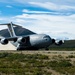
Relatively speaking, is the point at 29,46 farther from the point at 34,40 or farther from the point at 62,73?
the point at 62,73

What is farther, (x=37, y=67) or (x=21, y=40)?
(x=21, y=40)

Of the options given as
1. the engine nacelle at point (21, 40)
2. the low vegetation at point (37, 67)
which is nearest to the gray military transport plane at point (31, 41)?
the engine nacelle at point (21, 40)

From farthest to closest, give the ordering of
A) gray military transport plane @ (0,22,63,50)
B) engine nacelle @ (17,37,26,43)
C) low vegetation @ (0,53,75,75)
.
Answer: engine nacelle @ (17,37,26,43) → gray military transport plane @ (0,22,63,50) → low vegetation @ (0,53,75,75)

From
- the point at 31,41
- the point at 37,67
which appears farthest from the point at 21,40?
the point at 37,67

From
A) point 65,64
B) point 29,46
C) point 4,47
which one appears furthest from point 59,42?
point 65,64

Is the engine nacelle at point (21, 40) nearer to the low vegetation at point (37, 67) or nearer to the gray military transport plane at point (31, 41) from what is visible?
the gray military transport plane at point (31, 41)

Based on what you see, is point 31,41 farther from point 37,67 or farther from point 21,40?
point 37,67

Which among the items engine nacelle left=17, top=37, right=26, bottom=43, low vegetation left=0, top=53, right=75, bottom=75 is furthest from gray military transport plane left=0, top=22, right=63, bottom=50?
low vegetation left=0, top=53, right=75, bottom=75

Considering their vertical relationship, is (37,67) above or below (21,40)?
above

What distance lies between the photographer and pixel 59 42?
82938mm

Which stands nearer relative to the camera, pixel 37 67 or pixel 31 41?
pixel 37 67

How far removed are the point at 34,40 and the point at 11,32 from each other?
24202 millimetres

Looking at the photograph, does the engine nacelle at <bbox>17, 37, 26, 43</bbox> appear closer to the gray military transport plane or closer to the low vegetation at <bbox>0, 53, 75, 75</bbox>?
the gray military transport plane

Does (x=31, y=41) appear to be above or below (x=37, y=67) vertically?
below
